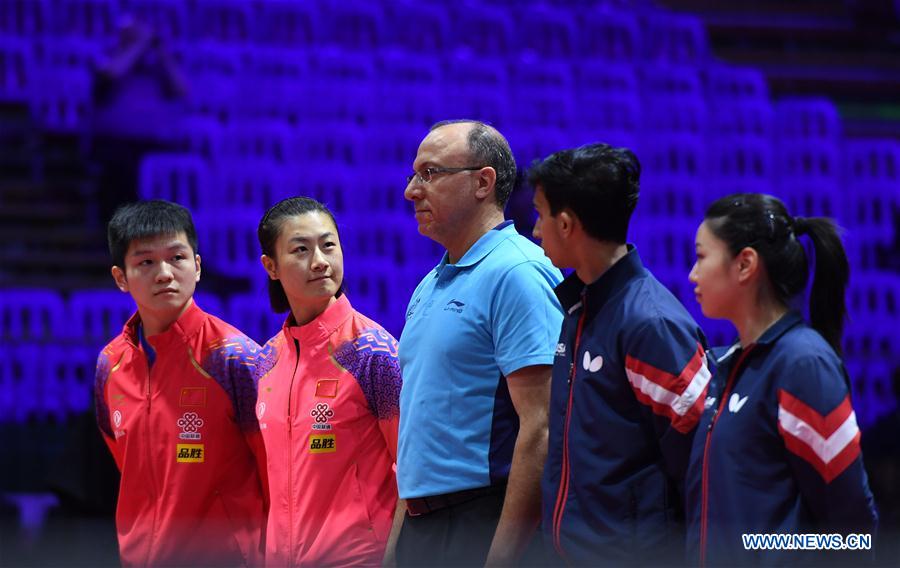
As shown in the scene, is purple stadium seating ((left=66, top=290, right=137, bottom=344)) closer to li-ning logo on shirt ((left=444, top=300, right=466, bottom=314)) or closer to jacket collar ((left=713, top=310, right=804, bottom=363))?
li-ning logo on shirt ((left=444, top=300, right=466, bottom=314))

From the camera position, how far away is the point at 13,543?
14.2ft

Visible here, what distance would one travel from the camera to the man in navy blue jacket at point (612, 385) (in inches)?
72.9

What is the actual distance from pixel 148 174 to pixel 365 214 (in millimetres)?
1117

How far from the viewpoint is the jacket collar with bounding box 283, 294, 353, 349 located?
2479 mm

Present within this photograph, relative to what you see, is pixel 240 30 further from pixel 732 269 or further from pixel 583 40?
pixel 732 269

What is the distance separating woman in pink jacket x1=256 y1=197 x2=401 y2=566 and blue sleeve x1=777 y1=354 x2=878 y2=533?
986mm

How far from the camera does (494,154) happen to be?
2334mm

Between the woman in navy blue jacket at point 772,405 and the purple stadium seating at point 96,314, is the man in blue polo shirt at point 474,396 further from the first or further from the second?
the purple stadium seating at point 96,314

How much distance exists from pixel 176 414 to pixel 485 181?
990 mm

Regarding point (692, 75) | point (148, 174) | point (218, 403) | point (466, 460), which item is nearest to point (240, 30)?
point (148, 174)

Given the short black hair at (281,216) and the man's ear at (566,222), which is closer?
the man's ear at (566,222)

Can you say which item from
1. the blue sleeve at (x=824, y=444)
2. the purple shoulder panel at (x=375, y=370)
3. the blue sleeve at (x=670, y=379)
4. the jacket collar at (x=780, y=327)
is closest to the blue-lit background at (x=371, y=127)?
the purple shoulder panel at (x=375, y=370)

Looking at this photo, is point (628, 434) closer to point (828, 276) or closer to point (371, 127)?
point (828, 276)

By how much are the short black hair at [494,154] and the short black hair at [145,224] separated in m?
0.78
